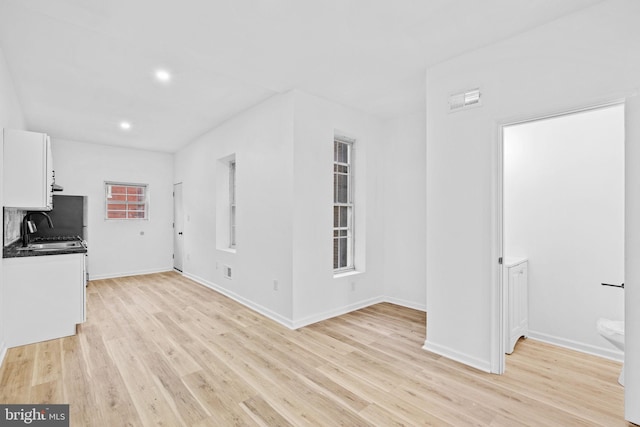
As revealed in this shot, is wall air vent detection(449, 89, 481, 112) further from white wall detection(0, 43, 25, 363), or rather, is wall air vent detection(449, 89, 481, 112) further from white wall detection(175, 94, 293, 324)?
white wall detection(0, 43, 25, 363)

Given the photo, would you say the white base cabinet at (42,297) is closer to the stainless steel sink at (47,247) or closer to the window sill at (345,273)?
the stainless steel sink at (47,247)

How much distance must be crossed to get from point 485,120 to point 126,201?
7.20 metres

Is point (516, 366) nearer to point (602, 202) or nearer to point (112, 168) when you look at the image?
point (602, 202)

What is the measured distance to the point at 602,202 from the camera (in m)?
3.04

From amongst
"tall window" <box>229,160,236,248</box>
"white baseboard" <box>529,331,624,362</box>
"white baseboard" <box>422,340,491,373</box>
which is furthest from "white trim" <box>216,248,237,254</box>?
"white baseboard" <box>529,331,624,362</box>

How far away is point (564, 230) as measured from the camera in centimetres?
326

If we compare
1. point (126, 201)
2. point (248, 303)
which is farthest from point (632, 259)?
point (126, 201)

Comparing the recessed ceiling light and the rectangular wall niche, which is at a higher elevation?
the recessed ceiling light

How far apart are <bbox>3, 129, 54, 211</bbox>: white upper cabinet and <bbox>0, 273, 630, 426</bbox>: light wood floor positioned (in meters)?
1.49

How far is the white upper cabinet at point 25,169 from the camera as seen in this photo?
3123mm

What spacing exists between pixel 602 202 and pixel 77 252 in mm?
5530

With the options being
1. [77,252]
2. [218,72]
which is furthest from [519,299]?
[77,252]

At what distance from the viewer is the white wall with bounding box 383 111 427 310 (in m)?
4.45

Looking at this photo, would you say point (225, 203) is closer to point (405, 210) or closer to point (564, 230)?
point (405, 210)
